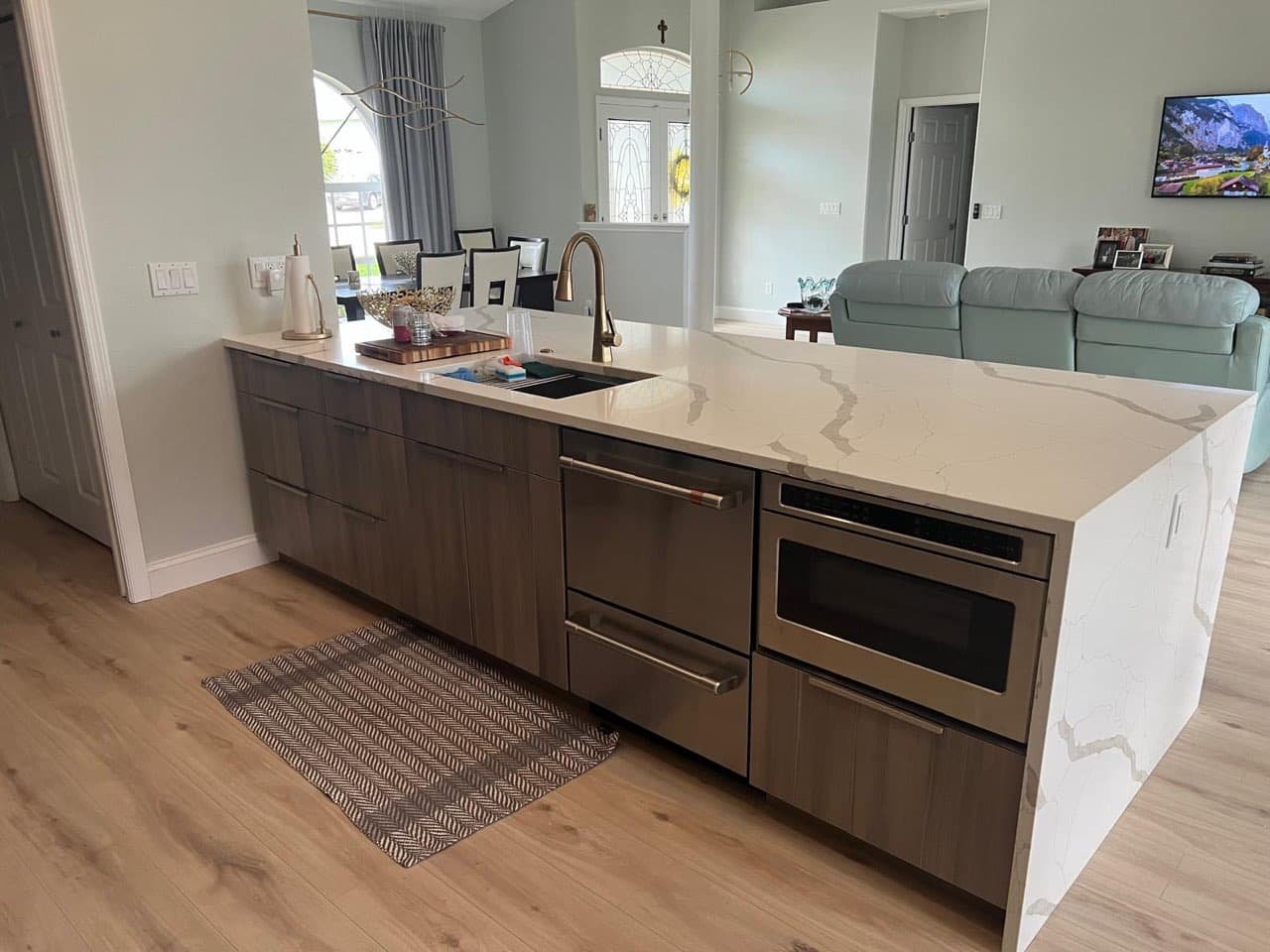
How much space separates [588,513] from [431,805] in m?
0.80

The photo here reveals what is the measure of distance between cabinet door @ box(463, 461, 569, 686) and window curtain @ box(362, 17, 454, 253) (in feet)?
22.3

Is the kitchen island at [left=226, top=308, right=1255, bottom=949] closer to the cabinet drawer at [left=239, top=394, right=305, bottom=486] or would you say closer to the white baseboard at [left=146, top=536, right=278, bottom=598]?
the cabinet drawer at [left=239, top=394, right=305, bottom=486]

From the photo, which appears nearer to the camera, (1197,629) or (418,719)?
(1197,629)

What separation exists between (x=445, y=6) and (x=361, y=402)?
7076 mm

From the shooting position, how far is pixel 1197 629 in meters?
2.34

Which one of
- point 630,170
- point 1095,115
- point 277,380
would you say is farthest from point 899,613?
point 630,170

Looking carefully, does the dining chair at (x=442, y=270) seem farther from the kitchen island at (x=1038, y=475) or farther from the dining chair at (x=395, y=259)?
the kitchen island at (x=1038, y=475)

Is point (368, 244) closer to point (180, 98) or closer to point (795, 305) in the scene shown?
point (795, 305)

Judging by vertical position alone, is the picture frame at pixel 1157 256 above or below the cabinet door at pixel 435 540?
above

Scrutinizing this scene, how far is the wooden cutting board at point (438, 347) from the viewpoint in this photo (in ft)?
9.62

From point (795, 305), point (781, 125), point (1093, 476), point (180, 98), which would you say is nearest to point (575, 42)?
point (781, 125)

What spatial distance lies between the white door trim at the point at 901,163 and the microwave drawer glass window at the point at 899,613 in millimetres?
7914

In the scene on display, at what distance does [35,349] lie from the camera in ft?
12.9

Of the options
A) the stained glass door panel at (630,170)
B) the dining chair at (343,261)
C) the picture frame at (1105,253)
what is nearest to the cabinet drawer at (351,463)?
the dining chair at (343,261)
